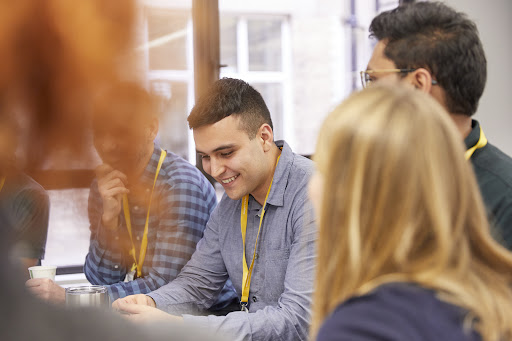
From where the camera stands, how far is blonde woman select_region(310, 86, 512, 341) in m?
0.69

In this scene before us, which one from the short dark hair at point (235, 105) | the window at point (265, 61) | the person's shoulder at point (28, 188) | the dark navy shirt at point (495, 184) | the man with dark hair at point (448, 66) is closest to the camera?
the person's shoulder at point (28, 188)

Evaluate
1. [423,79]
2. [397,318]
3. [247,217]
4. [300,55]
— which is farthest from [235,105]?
[300,55]

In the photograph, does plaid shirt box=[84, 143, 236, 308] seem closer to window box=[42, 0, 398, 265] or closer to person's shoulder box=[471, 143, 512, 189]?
window box=[42, 0, 398, 265]

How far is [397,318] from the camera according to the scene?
0.65m

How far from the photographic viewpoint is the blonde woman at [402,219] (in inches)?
27.4

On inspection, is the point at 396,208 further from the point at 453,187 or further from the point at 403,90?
the point at 403,90

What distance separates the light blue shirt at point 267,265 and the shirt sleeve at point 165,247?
95 mm

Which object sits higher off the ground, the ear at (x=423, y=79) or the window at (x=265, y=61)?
the window at (x=265, y=61)

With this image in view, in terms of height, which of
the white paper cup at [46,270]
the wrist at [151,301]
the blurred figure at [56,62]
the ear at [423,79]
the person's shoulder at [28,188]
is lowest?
the wrist at [151,301]

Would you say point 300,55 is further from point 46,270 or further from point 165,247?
point 46,270

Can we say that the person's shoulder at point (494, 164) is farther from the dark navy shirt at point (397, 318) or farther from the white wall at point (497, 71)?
the white wall at point (497, 71)

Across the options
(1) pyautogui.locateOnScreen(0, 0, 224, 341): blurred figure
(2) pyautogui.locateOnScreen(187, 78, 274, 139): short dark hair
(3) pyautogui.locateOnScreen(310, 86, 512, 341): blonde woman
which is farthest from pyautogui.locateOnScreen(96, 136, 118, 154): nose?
(2) pyautogui.locateOnScreen(187, 78, 274, 139): short dark hair

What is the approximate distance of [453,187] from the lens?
76 cm

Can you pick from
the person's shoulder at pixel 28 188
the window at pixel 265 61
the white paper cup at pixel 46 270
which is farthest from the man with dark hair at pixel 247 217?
the person's shoulder at pixel 28 188
